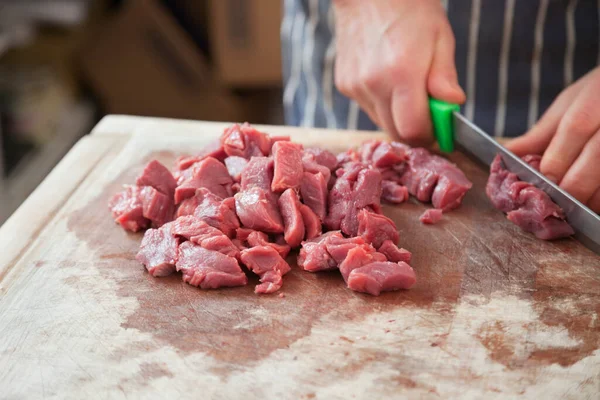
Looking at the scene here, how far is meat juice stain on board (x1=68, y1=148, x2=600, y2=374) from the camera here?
2176mm

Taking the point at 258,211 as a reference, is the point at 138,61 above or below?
below

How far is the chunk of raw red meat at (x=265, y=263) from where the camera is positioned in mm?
2432

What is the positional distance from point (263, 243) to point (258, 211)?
0.40 ft

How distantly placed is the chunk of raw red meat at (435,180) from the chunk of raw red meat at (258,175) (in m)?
0.68

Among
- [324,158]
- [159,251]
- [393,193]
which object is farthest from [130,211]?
[393,193]

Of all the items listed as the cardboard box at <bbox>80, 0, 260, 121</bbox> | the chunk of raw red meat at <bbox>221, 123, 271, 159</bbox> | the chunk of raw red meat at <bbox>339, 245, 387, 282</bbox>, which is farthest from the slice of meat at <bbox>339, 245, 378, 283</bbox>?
the cardboard box at <bbox>80, 0, 260, 121</bbox>

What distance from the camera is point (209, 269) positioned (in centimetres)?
241

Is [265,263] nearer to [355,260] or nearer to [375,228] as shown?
[355,260]

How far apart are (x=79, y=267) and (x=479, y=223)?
158 cm

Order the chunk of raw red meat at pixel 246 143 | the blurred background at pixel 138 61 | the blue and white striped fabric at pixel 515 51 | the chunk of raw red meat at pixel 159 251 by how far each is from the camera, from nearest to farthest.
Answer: the chunk of raw red meat at pixel 159 251, the chunk of raw red meat at pixel 246 143, the blue and white striped fabric at pixel 515 51, the blurred background at pixel 138 61

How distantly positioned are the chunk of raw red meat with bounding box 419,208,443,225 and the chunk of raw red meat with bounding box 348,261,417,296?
0.46 m

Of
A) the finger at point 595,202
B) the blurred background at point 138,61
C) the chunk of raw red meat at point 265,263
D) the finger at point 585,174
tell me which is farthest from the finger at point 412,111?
the blurred background at point 138,61

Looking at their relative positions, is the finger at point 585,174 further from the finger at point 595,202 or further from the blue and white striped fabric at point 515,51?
the blue and white striped fabric at point 515,51

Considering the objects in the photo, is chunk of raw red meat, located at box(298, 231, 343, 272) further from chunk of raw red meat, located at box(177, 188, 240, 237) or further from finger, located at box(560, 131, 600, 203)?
finger, located at box(560, 131, 600, 203)
